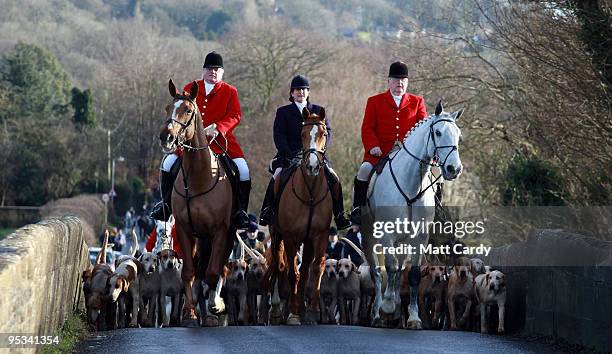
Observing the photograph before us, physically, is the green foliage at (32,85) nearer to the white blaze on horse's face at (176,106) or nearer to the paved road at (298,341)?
the white blaze on horse's face at (176,106)

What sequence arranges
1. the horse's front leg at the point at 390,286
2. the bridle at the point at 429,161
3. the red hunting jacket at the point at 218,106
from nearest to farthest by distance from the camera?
the bridle at the point at 429,161, the horse's front leg at the point at 390,286, the red hunting jacket at the point at 218,106

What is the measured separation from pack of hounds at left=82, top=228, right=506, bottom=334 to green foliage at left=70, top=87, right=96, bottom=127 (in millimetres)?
68823

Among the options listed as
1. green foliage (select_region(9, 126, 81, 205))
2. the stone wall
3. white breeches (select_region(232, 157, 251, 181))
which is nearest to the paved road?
the stone wall

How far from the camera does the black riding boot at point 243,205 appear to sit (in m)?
15.6

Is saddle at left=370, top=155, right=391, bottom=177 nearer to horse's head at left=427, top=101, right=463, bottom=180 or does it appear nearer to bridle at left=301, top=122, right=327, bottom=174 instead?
horse's head at left=427, top=101, right=463, bottom=180

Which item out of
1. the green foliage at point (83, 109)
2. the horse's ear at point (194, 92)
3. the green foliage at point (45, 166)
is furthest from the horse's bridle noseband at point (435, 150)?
the green foliage at point (83, 109)

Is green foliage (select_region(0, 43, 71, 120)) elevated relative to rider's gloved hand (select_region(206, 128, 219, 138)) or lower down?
elevated

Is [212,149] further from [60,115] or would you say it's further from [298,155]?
[60,115]

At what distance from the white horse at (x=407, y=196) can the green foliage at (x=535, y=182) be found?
10.00 m

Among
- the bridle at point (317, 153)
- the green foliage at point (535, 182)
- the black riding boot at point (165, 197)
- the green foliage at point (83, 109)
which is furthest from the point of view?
the green foliage at point (83, 109)

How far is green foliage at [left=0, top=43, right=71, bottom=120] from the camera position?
90.4 meters

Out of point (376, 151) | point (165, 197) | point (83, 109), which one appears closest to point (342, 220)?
point (376, 151)

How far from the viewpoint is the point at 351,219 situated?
1628 cm

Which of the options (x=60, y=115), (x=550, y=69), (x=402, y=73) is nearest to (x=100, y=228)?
(x=60, y=115)
